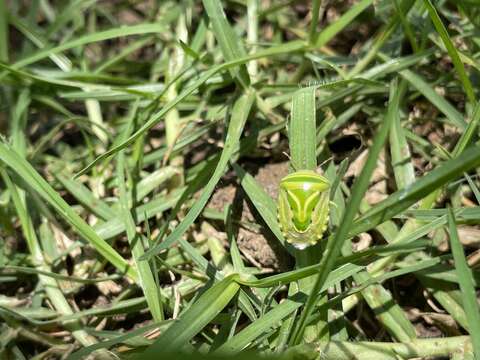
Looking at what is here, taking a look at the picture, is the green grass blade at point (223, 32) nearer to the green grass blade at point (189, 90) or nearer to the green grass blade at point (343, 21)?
the green grass blade at point (189, 90)

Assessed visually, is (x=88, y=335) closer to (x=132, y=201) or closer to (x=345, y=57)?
(x=132, y=201)

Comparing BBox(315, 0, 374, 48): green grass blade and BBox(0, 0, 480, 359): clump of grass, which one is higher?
BBox(315, 0, 374, 48): green grass blade

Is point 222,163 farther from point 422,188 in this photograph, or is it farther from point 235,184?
point 422,188

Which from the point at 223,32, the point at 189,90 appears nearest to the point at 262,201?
the point at 189,90

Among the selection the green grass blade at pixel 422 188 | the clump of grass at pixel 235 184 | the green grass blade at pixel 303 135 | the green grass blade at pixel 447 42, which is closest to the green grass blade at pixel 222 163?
the clump of grass at pixel 235 184

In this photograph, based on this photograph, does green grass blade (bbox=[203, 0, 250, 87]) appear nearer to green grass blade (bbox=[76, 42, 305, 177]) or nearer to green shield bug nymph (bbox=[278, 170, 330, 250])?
green grass blade (bbox=[76, 42, 305, 177])

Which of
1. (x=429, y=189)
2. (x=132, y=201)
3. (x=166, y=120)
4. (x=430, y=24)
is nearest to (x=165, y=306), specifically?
Answer: (x=132, y=201)

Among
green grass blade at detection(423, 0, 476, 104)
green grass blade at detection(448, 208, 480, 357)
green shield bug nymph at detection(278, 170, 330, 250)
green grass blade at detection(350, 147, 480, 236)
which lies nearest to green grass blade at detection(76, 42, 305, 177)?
green shield bug nymph at detection(278, 170, 330, 250)
